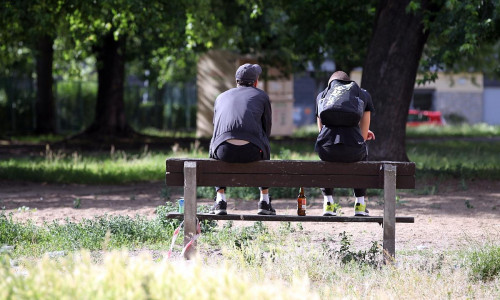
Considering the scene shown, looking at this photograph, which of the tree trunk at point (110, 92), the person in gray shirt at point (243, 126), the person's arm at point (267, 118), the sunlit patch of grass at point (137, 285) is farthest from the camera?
the tree trunk at point (110, 92)

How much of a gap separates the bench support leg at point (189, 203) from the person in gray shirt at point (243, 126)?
29 centimetres

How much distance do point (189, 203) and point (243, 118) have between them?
866mm

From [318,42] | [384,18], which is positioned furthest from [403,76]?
[318,42]

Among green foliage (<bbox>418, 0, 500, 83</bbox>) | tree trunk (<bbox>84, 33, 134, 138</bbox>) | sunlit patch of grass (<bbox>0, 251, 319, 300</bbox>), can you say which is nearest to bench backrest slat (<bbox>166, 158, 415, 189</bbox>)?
sunlit patch of grass (<bbox>0, 251, 319, 300</bbox>)

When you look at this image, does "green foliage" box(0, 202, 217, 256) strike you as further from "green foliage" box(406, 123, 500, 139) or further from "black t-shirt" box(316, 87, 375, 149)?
"green foliage" box(406, 123, 500, 139)

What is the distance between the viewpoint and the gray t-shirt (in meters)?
7.41

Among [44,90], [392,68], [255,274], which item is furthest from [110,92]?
[255,274]

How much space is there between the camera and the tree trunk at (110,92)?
28.0 meters

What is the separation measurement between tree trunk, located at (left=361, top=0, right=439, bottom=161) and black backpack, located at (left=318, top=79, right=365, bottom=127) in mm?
8319

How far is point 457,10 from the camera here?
14.1 meters

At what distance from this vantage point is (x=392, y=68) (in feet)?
51.7

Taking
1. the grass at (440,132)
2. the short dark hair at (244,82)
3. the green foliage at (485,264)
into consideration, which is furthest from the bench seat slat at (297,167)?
the grass at (440,132)

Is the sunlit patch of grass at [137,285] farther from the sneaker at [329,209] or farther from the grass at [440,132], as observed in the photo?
the grass at [440,132]

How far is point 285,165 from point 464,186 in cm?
702
